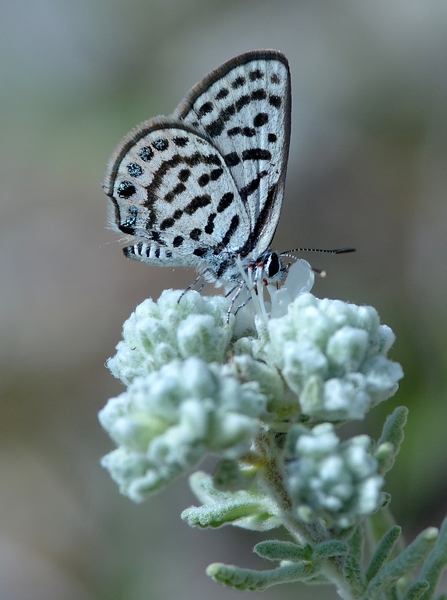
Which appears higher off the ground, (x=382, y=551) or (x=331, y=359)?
(x=331, y=359)

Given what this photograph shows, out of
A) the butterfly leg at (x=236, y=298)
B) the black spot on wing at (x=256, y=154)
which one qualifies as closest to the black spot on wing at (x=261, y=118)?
the black spot on wing at (x=256, y=154)

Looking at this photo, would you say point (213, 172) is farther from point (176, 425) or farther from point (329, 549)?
point (329, 549)

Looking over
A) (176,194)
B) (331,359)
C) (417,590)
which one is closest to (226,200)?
(176,194)

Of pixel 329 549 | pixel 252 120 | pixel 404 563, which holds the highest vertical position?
pixel 252 120

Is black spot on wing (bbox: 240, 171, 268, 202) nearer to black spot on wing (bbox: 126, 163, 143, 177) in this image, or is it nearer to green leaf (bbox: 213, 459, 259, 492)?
black spot on wing (bbox: 126, 163, 143, 177)

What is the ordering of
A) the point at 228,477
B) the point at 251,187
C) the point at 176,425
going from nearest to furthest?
the point at 176,425 < the point at 228,477 < the point at 251,187

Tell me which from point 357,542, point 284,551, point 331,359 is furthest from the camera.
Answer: point 357,542

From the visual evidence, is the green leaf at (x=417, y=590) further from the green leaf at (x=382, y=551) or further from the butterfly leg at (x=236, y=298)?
Result: the butterfly leg at (x=236, y=298)

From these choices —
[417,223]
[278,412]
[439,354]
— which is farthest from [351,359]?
[417,223]
